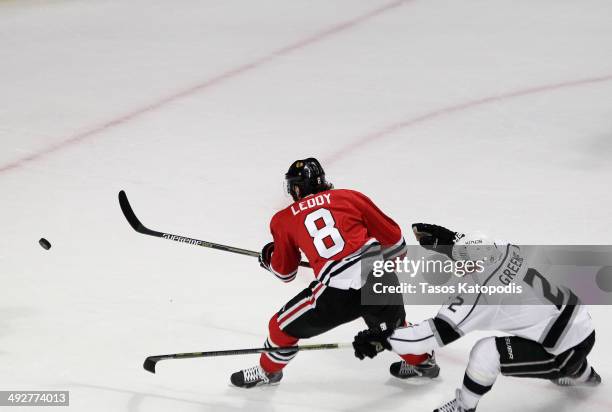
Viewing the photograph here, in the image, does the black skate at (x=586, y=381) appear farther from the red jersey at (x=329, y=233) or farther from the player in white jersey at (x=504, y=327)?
the red jersey at (x=329, y=233)

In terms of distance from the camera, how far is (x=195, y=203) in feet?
17.7

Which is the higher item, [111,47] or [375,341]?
[111,47]

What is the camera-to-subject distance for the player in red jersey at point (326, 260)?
12.1 feet

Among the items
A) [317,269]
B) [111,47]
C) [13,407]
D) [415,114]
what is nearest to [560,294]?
[317,269]

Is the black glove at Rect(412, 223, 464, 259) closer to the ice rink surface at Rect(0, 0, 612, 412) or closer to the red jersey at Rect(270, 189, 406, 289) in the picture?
the red jersey at Rect(270, 189, 406, 289)

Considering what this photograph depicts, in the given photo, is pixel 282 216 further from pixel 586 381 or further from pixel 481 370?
pixel 586 381

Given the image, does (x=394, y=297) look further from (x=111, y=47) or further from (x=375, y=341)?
(x=111, y=47)

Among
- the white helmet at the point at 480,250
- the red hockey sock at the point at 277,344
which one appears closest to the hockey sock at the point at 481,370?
the white helmet at the point at 480,250

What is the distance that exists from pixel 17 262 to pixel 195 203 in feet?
3.13

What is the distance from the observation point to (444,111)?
20.7ft

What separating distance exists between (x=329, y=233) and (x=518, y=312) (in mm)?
697

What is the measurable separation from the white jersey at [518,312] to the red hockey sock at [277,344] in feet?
1.65

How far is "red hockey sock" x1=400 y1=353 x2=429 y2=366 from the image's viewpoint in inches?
152

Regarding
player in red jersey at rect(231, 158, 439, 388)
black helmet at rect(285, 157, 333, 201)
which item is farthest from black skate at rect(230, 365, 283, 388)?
black helmet at rect(285, 157, 333, 201)
